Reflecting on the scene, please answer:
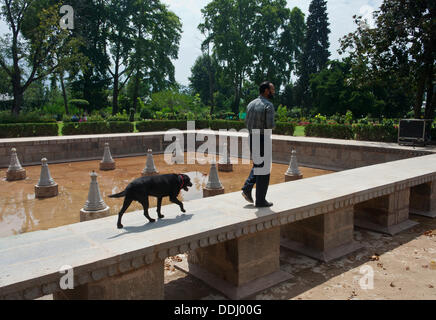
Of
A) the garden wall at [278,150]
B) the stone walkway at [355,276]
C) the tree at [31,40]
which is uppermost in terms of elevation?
the tree at [31,40]

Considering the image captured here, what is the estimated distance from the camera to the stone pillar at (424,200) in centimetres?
736

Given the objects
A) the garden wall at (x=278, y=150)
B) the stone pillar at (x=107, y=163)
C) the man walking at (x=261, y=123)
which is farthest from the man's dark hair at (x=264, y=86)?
the stone pillar at (x=107, y=163)

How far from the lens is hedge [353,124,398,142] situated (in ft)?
46.9

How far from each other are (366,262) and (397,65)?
11401 millimetres

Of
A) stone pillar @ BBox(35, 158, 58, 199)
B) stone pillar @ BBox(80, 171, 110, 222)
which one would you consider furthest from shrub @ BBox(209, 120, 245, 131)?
stone pillar @ BBox(80, 171, 110, 222)

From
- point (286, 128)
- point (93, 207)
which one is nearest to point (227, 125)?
point (286, 128)

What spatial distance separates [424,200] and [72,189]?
849 centimetres

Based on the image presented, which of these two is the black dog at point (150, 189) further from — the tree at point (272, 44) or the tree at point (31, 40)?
the tree at point (272, 44)

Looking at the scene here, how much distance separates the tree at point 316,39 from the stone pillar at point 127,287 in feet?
145

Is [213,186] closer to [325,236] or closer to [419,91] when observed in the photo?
[325,236]

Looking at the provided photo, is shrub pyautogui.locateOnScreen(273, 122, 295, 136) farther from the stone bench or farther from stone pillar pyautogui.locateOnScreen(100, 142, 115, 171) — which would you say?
the stone bench

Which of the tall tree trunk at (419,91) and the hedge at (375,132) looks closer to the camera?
the tall tree trunk at (419,91)
